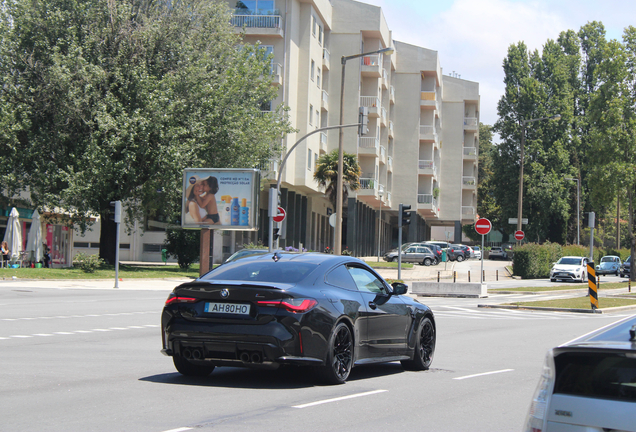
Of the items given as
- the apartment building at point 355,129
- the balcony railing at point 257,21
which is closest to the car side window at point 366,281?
the apartment building at point 355,129

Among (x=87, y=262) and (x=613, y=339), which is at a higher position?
(x=613, y=339)

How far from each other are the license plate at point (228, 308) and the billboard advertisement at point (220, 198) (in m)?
21.3

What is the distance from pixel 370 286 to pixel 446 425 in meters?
2.92

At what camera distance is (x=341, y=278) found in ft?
28.5

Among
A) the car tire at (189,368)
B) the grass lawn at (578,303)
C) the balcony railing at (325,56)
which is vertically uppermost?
the balcony railing at (325,56)

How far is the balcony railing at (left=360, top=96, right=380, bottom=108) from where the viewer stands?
198 ft

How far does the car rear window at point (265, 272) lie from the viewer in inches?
324

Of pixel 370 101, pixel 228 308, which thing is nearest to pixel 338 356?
pixel 228 308

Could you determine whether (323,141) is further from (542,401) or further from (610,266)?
(542,401)

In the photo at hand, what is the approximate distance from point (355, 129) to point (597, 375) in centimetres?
5576

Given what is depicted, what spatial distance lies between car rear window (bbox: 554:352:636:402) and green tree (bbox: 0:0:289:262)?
99.9ft

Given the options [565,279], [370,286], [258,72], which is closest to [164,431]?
[370,286]

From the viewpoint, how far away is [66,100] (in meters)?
33.0

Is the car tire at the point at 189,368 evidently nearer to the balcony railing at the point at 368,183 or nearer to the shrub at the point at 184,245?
the shrub at the point at 184,245
